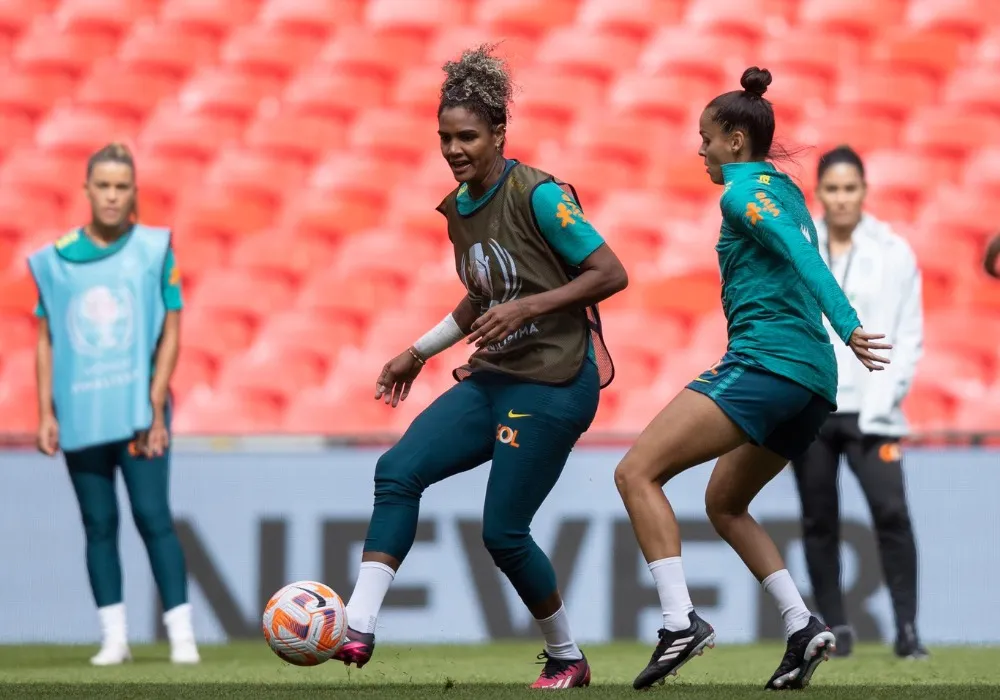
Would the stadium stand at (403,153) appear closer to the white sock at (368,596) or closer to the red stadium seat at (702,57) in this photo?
the red stadium seat at (702,57)

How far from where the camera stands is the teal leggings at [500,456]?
417 centimetres

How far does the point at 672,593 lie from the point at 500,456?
23.5 inches

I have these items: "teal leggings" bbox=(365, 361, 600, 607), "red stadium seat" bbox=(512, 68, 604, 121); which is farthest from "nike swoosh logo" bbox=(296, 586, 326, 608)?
"red stadium seat" bbox=(512, 68, 604, 121)

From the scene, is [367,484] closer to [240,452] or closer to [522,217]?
[240,452]

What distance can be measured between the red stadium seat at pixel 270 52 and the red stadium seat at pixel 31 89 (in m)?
1.17

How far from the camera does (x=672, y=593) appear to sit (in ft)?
13.0

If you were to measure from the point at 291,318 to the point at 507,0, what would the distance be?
3.03m

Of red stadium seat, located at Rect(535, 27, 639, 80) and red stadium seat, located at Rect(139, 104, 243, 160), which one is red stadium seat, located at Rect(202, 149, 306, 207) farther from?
red stadium seat, located at Rect(535, 27, 639, 80)

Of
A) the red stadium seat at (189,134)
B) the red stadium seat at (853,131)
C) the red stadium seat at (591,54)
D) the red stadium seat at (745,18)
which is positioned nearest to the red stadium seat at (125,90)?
the red stadium seat at (189,134)

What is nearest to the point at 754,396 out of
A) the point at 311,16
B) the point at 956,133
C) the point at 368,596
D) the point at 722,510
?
the point at 722,510

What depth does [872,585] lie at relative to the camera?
662 centimetres

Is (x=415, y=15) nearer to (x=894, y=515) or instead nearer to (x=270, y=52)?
(x=270, y=52)

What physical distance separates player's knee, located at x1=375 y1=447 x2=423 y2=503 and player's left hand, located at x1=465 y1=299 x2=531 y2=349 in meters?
0.43

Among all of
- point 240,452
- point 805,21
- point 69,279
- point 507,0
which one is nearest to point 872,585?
point 240,452
